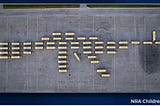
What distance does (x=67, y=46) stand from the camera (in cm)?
1539

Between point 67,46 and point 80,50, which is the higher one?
point 67,46

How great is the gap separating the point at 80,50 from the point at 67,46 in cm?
83

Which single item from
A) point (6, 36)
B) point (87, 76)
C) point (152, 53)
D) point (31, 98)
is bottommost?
point (31, 98)

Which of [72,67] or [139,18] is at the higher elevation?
[139,18]

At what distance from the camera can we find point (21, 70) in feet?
50.5

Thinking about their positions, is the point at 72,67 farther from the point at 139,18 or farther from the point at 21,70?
the point at 139,18

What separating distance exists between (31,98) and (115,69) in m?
5.50

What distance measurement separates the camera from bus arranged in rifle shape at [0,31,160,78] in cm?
1524

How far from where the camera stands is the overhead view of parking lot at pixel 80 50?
15.2 metres

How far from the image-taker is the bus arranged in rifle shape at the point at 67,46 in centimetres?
1524

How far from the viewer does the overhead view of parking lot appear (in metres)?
15.2

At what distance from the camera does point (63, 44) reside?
50.4 ft

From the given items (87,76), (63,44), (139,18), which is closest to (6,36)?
(63,44)

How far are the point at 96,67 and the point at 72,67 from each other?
1.46m
